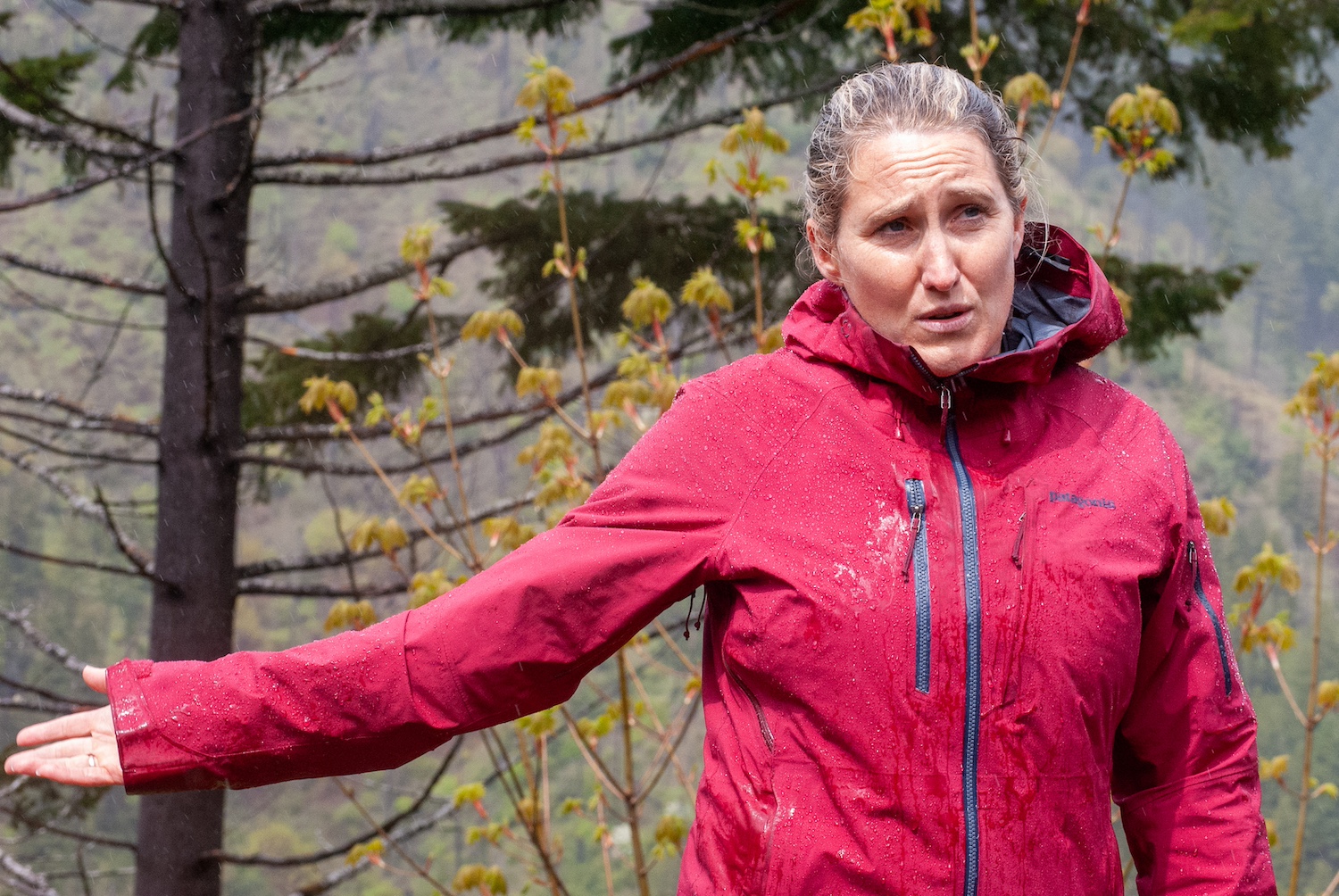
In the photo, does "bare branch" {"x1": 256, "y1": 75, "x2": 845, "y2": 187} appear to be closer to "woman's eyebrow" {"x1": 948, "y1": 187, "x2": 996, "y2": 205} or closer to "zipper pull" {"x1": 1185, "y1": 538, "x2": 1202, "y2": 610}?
"woman's eyebrow" {"x1": 948, "y1": 187, "x2": 996, "y2": 205}

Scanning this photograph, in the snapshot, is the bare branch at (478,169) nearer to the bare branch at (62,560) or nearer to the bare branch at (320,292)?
the bare branch at (320,292)

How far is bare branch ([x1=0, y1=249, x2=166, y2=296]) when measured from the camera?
448cm

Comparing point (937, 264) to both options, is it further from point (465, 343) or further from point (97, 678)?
point (465, 343)

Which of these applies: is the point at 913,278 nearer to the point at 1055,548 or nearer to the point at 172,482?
the point at 1055,548

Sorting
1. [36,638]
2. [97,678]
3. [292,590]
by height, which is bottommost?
[97,678]

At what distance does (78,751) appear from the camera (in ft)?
4.29

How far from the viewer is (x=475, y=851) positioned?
2085 inches

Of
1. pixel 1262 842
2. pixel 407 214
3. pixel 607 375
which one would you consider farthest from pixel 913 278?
pixel 407 214

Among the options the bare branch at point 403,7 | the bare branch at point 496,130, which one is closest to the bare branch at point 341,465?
the bare branch at point 496,130

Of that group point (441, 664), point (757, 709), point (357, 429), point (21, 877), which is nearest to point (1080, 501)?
point (757, 709)

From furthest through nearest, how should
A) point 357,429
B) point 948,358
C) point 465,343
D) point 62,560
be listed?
point 465,343
point 357,429
point 62,560
point 948,358

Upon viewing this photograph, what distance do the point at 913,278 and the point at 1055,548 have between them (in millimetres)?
356

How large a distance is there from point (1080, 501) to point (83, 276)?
4.55m

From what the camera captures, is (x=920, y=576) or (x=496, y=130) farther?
(x=496, y=130)
